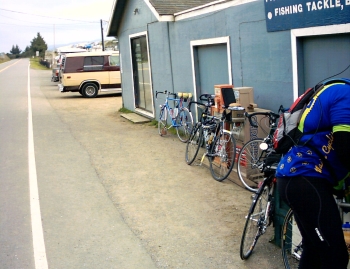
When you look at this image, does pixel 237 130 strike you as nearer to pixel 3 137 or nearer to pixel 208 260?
pixel 208 260

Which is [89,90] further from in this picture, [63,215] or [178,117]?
[63,215]

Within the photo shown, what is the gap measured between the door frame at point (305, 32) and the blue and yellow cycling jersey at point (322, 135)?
335 centimetres

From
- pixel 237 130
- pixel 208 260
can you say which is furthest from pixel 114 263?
pixel 237 130

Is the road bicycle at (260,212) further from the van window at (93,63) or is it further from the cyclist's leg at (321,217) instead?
the van window at (93,63)

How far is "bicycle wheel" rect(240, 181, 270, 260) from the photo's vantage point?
461 cm

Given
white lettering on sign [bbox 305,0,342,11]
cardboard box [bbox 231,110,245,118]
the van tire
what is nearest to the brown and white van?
the van tire

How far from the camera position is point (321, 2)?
6.42 metres

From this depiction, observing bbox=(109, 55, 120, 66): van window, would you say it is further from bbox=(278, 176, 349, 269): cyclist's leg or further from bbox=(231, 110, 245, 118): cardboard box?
bbox=(278, 176, 349, 269): cyclist's leg

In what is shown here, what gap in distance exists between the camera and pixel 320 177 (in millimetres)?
3174

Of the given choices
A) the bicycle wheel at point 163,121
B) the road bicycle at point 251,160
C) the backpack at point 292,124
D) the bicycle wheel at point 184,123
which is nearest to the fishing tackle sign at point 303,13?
the road bicycle at point 251,160

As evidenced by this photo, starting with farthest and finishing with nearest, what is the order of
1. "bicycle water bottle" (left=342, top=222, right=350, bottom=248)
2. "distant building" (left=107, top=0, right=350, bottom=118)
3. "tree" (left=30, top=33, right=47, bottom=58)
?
"tree" (left=30, top=33, right=47, bottom=58)
"distant building" (left=107, top=0, right=350, bottom=118)
"bicycle water bottle" (left=342, top=222, right=350, bottom=248)

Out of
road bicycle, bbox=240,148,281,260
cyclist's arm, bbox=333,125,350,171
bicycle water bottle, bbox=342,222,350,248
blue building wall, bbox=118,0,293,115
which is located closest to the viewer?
cyclist's arm, bbox=333,125,350,171

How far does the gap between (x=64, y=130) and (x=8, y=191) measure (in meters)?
5.85

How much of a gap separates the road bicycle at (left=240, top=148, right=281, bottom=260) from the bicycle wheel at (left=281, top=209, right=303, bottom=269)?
1.40 feet
